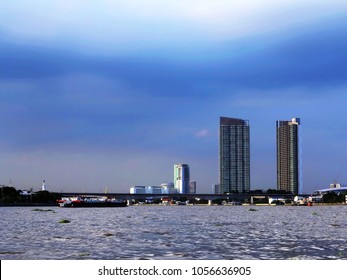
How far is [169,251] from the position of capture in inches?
1686

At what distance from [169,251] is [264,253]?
7.24m

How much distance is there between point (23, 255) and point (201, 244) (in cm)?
1606

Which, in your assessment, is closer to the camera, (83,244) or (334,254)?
(334,254)

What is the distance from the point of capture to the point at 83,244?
49.0 m

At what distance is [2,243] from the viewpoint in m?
51.2
